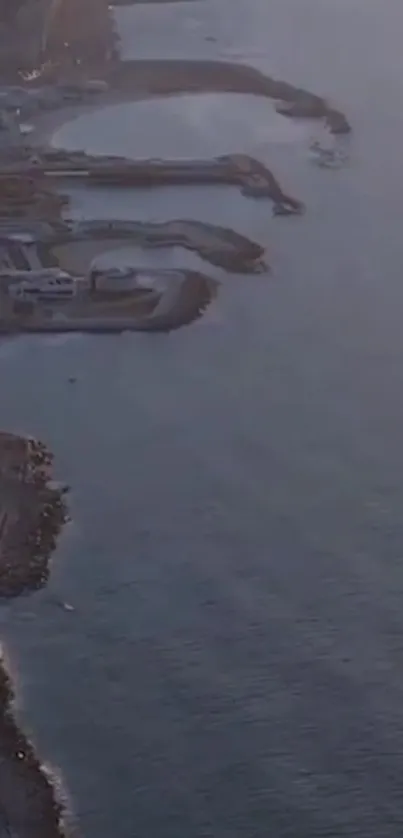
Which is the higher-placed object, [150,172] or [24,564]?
[150,172]

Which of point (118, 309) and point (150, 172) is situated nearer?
point (118, 309)

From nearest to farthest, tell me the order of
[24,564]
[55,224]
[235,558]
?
[24,564] < [235,558] < [55,224]

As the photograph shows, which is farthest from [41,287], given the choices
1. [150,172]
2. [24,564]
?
[24,564]

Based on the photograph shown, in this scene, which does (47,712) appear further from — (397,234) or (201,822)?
(397,234)

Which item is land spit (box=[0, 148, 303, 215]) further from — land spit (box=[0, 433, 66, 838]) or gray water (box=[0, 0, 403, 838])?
land spit (box=[0, 433, 66, 838])

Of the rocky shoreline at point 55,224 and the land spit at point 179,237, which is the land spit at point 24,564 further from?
the land spit at point 179,237

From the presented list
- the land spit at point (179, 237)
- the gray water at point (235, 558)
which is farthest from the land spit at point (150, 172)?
the land spit at point (179, 237)

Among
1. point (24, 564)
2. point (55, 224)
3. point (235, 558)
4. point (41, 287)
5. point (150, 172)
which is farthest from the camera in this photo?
point (150, 172)

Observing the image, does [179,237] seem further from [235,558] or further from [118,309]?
[235,558]
